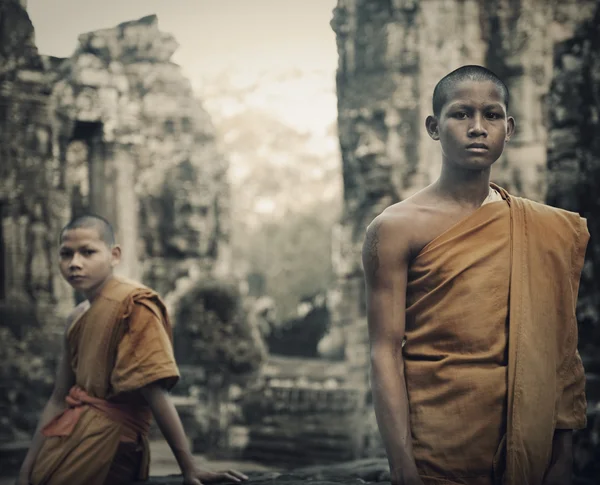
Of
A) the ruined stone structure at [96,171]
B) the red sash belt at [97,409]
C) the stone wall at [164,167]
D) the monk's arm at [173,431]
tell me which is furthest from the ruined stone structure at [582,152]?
the stone wall at [164,167]

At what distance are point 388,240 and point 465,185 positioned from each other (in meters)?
0.27

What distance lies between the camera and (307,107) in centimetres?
5519

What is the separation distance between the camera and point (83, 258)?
10.4ft

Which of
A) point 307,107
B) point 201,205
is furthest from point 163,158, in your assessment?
point 307,107

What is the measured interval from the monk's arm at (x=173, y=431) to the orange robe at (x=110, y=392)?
0.17 feet

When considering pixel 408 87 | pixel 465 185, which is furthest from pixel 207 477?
pixel 408 87

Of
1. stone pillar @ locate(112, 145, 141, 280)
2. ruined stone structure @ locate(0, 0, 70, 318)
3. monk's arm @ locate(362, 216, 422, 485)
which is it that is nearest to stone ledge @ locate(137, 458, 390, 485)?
monk's arm @ locate(362, 216, 422, 485)

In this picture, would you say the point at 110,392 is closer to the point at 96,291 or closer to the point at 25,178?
the point at 96,291

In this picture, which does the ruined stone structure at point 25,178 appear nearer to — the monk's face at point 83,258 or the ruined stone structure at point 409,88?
Result: the ruined stone structure at point 409,88

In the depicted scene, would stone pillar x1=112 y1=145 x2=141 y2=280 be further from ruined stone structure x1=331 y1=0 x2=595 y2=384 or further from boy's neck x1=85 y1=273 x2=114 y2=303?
boy's neck x1=85 y1=273 x2=114 y2=303

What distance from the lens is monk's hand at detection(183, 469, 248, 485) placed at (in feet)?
9.86

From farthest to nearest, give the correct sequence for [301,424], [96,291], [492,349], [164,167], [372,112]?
[164,167], [301,424], [372,112], [96,291], [492,349]

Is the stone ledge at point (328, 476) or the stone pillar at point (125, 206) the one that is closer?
the stone ledge at point (328, 476)

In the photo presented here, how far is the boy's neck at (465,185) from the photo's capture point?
223cm
